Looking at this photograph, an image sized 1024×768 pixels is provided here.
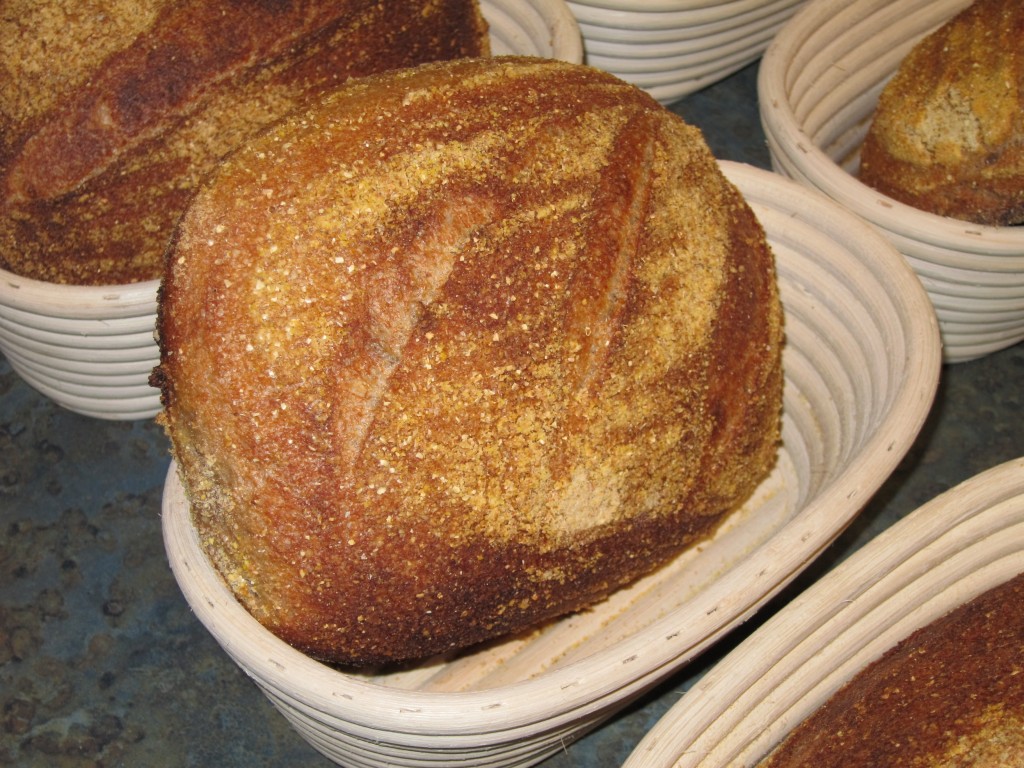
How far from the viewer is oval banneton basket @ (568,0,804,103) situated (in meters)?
1.36

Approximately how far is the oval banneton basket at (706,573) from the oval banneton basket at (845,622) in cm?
4

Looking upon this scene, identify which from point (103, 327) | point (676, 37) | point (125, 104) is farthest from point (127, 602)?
point (676, 37)

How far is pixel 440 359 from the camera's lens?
0.78 meters

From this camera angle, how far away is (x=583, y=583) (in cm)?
88

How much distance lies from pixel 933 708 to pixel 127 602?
0.82 metres

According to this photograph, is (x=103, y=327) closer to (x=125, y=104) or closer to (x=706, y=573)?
(x=125, y=104)

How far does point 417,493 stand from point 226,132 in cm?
50

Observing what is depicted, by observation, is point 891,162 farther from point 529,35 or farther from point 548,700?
point 548,700

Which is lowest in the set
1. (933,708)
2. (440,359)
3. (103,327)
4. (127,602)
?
Answer: (127,602)

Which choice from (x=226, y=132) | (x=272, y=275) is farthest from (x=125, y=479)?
(x=272, y=275)

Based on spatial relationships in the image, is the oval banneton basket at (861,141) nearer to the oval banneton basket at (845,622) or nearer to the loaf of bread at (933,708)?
the oval banneton basket at (845,622)

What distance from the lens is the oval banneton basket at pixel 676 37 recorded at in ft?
4.47

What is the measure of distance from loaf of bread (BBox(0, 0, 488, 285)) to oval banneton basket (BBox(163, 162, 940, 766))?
36 cm

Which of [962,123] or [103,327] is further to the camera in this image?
[962,123]
